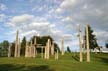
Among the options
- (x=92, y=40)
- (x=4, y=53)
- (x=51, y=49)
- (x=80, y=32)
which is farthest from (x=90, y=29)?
(x=80, y=32)

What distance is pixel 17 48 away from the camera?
46.6 metres

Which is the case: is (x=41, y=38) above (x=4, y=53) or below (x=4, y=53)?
above

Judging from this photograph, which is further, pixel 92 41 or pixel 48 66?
pixel 92 41

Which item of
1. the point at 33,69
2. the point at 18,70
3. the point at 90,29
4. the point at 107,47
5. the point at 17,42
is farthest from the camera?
the point at 90,29

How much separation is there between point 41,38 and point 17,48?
43033mm

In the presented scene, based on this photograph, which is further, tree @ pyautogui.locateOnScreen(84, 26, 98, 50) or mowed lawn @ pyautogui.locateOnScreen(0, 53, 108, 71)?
tree @ pyautogui.locateOnScreen(84, 26, 98, 50)

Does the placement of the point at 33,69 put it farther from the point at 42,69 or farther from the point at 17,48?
the point at 17,48

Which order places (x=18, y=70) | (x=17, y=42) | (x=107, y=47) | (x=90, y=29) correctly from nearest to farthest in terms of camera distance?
(x=18, y=70) < (x=17, y=42) < (x=107, y=47) < (x=90, y=29)

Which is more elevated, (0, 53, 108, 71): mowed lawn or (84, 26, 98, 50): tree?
(84, 26, 98, 50): tree

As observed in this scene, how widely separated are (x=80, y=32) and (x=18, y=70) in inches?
751

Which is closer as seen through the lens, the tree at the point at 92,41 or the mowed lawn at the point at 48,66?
the mowed lawn at the point at 48,66

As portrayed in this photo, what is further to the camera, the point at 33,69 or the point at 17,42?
the point at 17,42

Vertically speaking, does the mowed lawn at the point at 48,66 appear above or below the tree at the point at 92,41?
below

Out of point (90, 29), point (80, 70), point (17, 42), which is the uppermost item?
point (90, 29)
